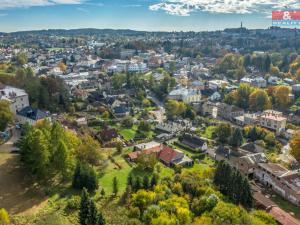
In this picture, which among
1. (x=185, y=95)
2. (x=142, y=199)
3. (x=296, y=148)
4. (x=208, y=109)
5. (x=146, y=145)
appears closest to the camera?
(x=142, y=199)

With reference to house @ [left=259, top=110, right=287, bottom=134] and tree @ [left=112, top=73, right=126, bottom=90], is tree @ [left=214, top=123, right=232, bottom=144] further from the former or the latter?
tree @ [left=112, top=73, right=126, bottom=90]

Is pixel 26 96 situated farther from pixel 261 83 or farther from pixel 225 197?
pixel 261 83

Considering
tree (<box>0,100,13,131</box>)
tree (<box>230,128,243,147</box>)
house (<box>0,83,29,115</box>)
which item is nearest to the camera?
tree (<box>0,100,13,131</box>)

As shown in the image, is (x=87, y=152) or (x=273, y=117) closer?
(x=87, y=152)

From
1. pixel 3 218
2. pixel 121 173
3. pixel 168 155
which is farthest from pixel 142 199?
pixel 168 155

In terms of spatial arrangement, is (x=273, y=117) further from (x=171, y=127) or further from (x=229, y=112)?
(x=171, y=127)

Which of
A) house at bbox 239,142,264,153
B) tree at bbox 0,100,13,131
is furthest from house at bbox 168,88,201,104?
tree at bbox 0,100,13,131
